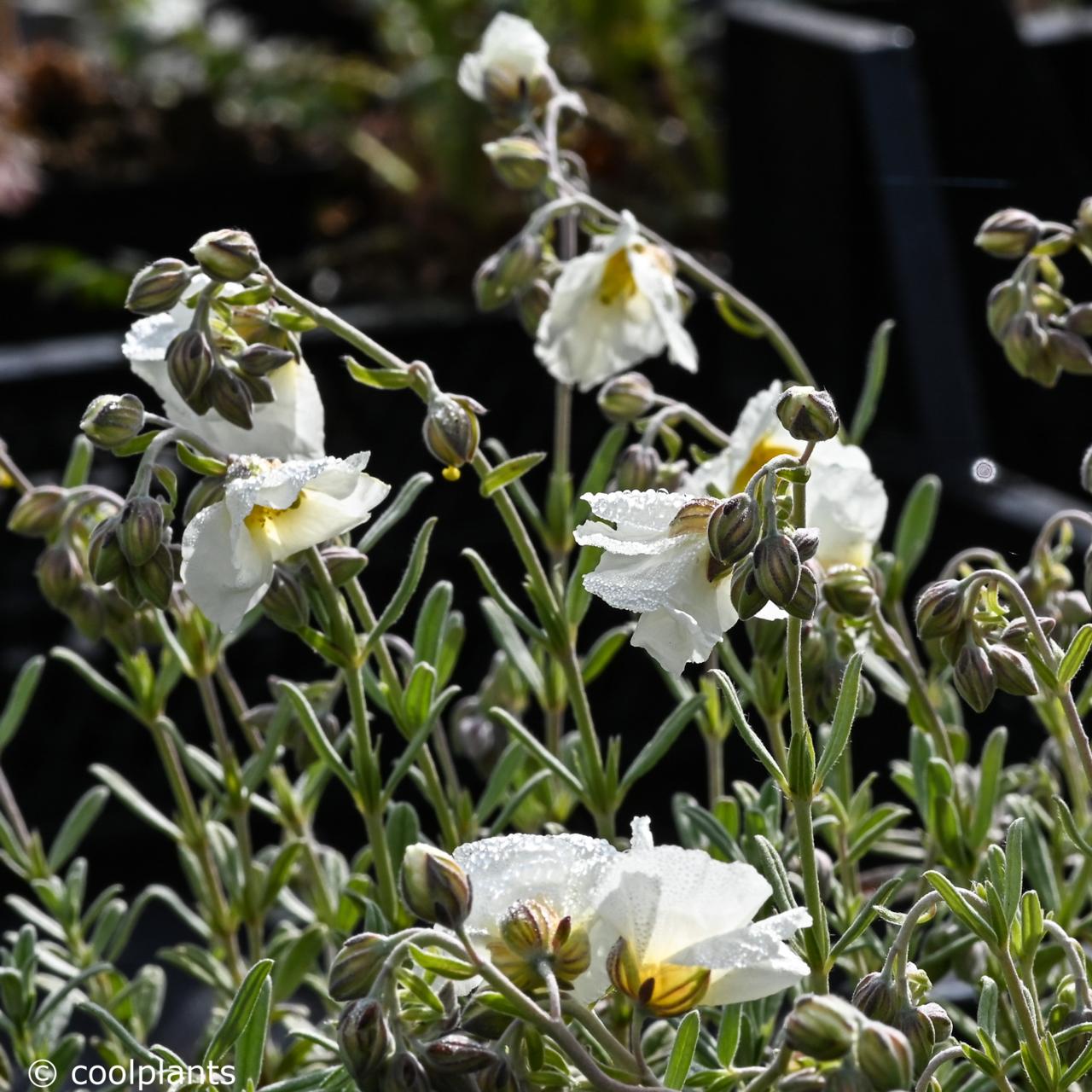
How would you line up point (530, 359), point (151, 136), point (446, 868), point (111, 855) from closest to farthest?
point (446, 868) < point (111, 855) < point (530, 359) < point (151, 136)

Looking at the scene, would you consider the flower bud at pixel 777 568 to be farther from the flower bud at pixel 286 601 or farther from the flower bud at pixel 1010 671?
the flower bud at pixel 286 601

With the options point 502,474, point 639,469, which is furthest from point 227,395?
point 639,469

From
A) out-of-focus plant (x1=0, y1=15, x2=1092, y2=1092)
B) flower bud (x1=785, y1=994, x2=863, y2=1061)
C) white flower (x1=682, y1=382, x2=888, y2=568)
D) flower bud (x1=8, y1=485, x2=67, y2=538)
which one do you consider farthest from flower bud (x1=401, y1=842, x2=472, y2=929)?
flower bud (x1=8, y1=485, x2=67, y2=538)

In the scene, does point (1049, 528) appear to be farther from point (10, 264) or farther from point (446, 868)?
point (10, 264)

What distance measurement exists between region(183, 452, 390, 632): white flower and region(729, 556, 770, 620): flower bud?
0.55ft

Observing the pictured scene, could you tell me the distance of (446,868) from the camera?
1.96ft

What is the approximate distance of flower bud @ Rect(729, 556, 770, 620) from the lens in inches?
27.6

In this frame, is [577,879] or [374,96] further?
[374,96]

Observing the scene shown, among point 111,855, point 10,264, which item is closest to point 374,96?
point 10,264

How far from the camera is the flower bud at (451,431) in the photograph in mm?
833

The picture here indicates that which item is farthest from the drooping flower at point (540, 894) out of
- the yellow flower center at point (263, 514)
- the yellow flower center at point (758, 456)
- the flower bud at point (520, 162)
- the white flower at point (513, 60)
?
the white flower at point (513, 60)

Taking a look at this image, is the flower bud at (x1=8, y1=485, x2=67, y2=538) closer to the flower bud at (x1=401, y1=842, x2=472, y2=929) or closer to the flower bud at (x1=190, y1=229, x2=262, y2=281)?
the flower bud at (x1=190, y1=229, x2=262, y2=281)

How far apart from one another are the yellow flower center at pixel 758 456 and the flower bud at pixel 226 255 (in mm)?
290

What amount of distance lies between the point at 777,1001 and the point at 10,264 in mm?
3273
